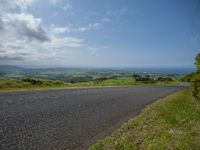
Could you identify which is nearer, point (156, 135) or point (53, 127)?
point (156, 135)

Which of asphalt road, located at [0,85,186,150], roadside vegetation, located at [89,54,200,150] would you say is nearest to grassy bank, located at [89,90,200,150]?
roadside vegetation, located at [89,54,200,150]

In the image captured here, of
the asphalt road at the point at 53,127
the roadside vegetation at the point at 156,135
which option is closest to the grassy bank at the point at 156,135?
the roadside vegetation at the point at 156,135

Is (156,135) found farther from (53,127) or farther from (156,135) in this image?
(53,127)

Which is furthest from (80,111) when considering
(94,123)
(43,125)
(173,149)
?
(173,149)

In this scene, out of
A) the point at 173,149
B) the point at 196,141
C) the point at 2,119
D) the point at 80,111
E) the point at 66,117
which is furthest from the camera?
the point at 80,111

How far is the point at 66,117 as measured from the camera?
8.41m

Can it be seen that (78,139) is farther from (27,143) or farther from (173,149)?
(173,149)

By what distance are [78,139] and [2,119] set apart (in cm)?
378

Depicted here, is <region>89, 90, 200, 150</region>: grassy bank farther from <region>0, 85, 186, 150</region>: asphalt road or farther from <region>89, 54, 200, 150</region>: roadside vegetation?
<region>0, 85, 186, 150</region>: asphalt road

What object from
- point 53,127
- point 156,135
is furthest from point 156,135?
point 53,127

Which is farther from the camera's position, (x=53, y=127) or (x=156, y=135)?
(x=53, y=127)

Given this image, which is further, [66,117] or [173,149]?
[66,117]

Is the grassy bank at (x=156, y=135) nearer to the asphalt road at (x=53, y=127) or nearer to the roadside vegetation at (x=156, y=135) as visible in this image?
the roadside vegetation at (x=156, y=135)

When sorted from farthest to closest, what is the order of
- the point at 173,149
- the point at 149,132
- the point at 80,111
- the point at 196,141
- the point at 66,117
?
the point at 80,111 < the point at 66,117 < the point at 149,132 < the point at 196,141 < the point at 173,149
